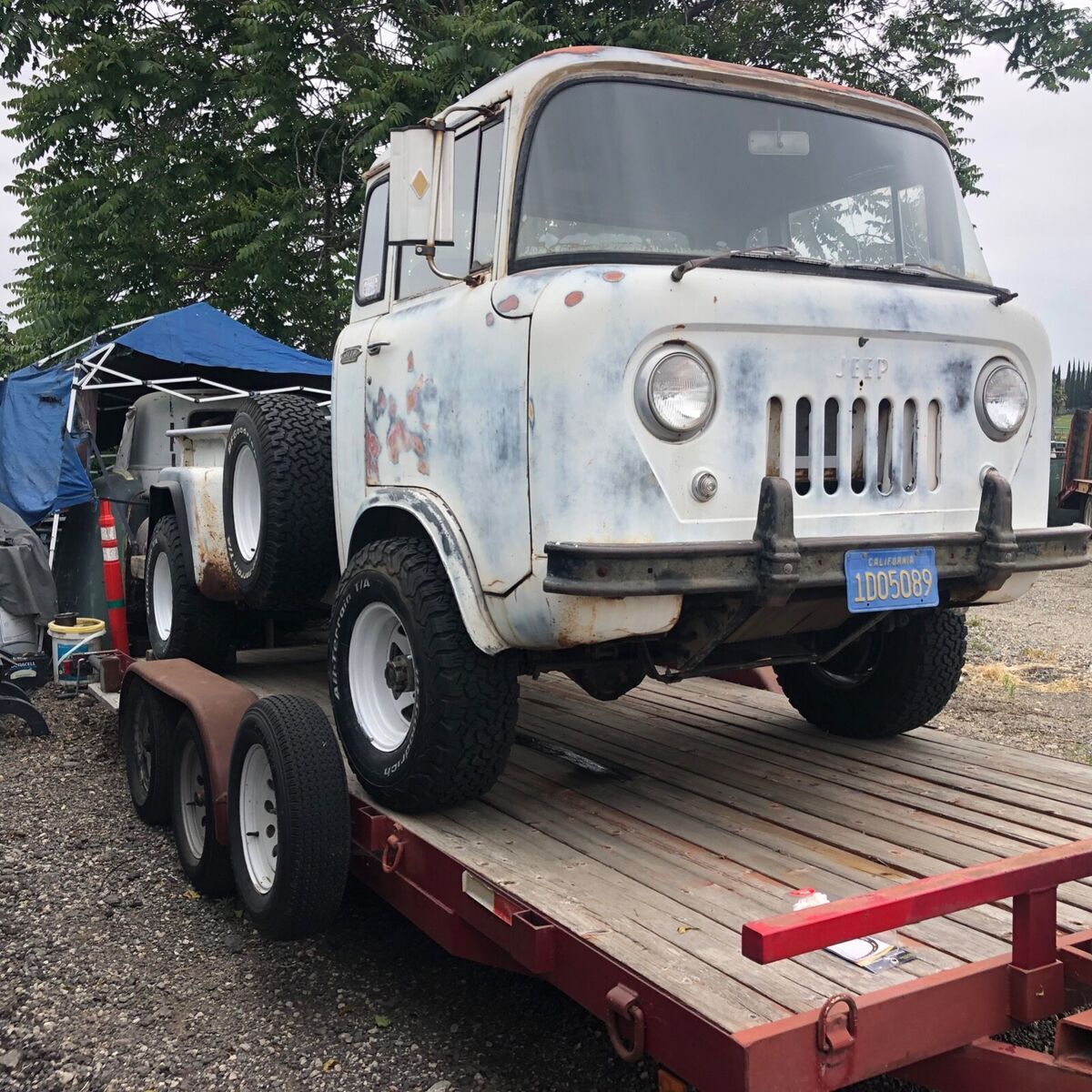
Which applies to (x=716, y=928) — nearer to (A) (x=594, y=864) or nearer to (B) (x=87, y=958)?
(A) (x=594, y=864)

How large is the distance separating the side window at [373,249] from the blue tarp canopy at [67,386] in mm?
5359

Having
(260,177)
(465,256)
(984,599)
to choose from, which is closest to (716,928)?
(984,599)

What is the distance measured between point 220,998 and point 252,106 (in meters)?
12.9

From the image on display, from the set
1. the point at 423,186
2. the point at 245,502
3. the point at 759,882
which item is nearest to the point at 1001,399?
the point at 759,882

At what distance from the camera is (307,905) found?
347cm

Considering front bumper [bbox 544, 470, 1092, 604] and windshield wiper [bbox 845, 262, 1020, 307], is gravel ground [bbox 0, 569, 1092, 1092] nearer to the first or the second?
front bumper [bbox 544, 470, 1092, 604]

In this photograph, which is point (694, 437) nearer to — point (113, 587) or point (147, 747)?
point (147, 747)

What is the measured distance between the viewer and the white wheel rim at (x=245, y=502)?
500cm

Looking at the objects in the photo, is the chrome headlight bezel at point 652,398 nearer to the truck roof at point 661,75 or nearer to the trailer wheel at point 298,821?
the truck roof at point 661,75

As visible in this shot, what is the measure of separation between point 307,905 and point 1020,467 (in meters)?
2.66

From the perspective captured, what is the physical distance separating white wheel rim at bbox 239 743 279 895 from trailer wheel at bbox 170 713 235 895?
210 millimetres

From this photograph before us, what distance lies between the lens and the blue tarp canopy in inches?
359

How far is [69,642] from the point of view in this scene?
6.87 meters

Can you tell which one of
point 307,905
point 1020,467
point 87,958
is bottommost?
point 87,958
